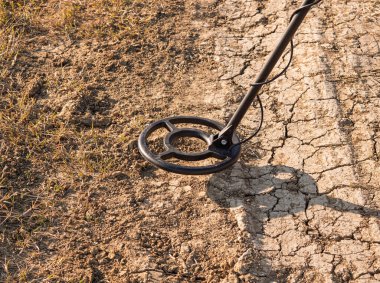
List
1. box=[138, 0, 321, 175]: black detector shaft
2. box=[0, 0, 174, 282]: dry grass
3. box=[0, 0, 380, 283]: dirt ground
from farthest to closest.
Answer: box=[138, 0, 321, 175]: black detector shaft, box=[0, 0, 174, 282]: dry grass, box=[0, 0, 380, 283]: dirt ground

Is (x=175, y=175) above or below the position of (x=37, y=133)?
below

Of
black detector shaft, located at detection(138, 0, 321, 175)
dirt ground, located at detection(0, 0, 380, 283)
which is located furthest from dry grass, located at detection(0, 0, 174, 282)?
black detector shaft, located at detection(138, 0, 321, 175)

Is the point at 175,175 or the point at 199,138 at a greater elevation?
the point at 199,138

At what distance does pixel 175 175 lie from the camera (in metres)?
3.62

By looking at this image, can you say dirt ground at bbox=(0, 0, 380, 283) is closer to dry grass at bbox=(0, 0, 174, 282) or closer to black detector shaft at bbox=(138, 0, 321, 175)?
dry grass at bbox=(0, 0, 174, 282)

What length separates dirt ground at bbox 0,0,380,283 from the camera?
3119mm

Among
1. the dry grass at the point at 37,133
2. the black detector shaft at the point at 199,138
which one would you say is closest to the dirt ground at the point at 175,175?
the dry grass at the point at 37,133

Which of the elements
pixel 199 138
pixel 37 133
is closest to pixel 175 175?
pixel 199 138

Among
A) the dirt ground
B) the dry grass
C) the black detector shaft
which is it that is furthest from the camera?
the black detector shaft

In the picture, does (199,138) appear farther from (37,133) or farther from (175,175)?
(37,133)

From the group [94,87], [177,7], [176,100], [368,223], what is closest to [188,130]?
[176,100]

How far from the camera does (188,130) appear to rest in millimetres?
3738

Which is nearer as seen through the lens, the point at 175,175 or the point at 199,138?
the point at 175,175

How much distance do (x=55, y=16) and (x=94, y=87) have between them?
1010 millimetres
